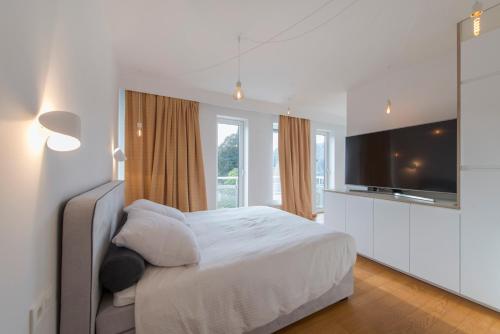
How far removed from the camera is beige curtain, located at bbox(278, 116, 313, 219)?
4445 mm

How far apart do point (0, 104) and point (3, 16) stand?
25 cm

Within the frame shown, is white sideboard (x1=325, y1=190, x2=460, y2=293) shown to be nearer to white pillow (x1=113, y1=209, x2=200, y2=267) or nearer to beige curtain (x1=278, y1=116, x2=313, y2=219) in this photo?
beige curtain (x1=278, y1=116, x2=313, y2=219)

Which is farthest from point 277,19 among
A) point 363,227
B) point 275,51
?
point 363,227

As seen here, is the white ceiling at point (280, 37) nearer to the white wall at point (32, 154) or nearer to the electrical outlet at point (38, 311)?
the white wall at point (32, 154)

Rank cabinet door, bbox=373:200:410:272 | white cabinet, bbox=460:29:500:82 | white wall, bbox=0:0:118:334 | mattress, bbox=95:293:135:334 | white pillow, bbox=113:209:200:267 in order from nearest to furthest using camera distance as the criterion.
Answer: white wall, bbox=0:0:118:334 < mattress, bbox=95:293:135:334 < white pillow, bbox=113:209:200:267 < white cabinet, bbox=460:29:500:82 < cabinet door, bbox=373:200:410:272

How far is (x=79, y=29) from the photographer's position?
4.10 ft

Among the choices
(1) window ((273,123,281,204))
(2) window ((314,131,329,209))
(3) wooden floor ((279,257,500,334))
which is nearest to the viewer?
(3) wooden floor ((279,257,500,334))

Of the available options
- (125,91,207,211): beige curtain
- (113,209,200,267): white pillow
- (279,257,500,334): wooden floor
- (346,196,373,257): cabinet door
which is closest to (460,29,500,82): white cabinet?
(346,196,373,257): cabinet door

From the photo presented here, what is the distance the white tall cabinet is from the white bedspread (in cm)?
112

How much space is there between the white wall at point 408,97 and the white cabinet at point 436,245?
1.24 metres

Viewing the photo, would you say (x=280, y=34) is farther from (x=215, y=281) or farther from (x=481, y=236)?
(x=481, y=236)

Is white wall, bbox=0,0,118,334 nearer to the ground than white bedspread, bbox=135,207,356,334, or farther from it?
farther from it

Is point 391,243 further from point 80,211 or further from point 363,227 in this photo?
point 80,211

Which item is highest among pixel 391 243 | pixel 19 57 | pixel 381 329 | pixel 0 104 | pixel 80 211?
pixel 19 57
